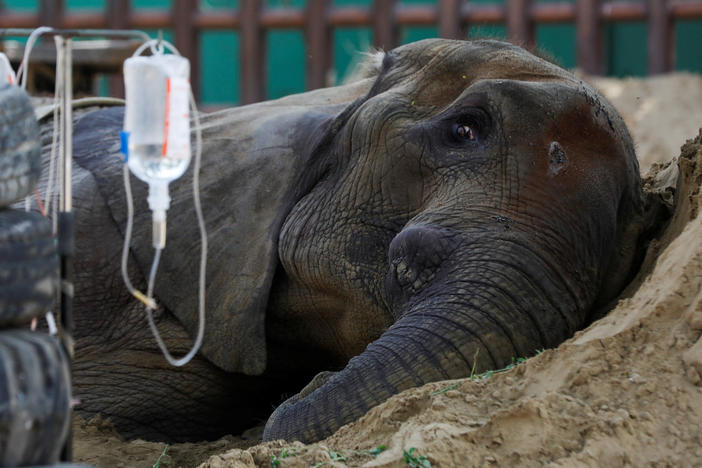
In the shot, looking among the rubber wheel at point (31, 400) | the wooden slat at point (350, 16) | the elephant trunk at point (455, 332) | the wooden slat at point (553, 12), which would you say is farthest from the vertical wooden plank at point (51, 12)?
the rubber wheel at point (31, 400)

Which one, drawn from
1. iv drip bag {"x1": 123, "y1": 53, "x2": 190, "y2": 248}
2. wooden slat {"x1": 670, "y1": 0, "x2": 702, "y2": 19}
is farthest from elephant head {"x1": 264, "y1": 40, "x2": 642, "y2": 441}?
wooden slat {"x1": 670, "y1": 0, "x2": 702, "y2": 19}

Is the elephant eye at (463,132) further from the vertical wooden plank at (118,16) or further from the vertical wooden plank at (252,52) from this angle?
the vertical wooden plank at (118,16)

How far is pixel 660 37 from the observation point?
39.6ft

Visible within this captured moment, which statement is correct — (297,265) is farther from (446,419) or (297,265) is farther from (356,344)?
(446,419)

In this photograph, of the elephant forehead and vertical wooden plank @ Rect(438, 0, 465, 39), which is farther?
vertical wooden plank @ Rect(438, 0, 465, 39)

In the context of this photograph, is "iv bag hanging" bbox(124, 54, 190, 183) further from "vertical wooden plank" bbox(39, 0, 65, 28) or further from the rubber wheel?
"vertical wooden plank" bbox(39, 0, 65, 28)

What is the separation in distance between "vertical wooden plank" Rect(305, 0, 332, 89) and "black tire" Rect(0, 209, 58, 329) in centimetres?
1105

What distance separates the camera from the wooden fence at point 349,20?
12.2 metres

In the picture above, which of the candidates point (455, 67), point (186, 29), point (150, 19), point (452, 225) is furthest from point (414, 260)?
point (150, 19)

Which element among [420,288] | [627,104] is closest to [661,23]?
[627,104]

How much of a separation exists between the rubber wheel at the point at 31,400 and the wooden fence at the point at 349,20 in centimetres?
1048

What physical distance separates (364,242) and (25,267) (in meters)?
2.05

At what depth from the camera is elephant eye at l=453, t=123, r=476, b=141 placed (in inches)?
163

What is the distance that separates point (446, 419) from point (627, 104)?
341 inches
